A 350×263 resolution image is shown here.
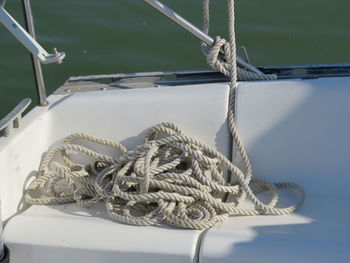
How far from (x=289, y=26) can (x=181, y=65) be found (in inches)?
32.1

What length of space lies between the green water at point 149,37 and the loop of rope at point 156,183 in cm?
160

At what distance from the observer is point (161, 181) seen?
6.88 feet

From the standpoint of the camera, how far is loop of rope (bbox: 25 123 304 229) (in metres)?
2.04

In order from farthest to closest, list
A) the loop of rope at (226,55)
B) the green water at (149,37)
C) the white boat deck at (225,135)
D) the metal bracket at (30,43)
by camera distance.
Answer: the green water at (149,37)
the loop of rope at (226,55)
the metal bracket at (30,43)
the white boat deck at (225,135)

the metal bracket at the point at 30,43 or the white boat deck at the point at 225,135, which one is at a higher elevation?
the metal bracket at the point at 30,43

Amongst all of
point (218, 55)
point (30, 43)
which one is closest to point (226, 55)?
point (218, 55)

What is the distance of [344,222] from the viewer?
203 cm

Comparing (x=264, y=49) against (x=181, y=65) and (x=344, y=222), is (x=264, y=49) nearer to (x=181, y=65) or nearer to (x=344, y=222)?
(x=181, y=65)

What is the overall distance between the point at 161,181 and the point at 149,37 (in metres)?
2.31

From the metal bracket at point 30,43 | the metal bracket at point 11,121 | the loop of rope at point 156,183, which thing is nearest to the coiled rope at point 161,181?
the loop of rope at point 156,183

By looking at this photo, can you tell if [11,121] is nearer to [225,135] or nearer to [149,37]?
[225,135]

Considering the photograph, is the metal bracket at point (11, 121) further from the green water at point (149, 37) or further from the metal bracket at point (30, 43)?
the green water at point (149, 37)

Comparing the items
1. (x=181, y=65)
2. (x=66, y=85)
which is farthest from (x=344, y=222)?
(x=181, y=65)

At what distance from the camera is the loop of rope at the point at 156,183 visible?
2.04 m
